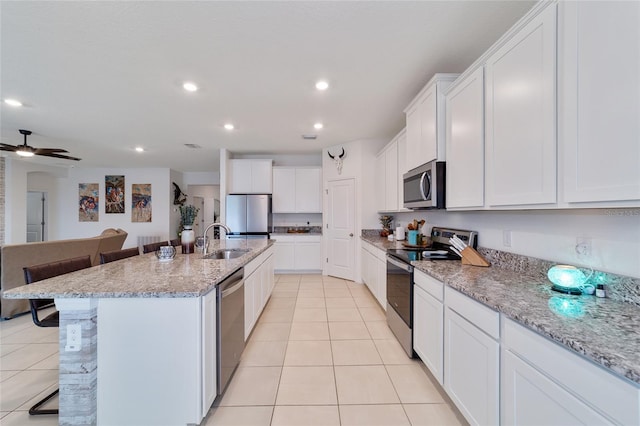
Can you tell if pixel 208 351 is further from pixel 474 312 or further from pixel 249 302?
pixel 474 312

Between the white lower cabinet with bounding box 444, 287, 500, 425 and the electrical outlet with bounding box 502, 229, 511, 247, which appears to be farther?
the electrical outlet with bounding box 502, 229, 511, 247

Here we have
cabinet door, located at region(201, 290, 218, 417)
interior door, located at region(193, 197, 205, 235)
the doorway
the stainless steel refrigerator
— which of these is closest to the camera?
cabinet door, located at region(201, 290, 218, 417)

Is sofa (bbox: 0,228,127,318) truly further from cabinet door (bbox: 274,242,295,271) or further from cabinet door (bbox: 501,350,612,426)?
cabinet door (bbox: 501,350,612,426)

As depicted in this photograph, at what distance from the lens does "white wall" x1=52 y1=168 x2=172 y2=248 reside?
7219 mm

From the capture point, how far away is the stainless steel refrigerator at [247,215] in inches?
204

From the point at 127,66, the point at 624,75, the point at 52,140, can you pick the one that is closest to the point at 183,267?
the point at 127,66

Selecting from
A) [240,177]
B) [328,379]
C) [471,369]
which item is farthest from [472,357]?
[240,177]

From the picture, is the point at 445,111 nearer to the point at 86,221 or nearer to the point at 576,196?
the point at 576,196

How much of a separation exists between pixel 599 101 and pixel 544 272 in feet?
3.36

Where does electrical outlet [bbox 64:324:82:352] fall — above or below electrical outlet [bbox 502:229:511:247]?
below

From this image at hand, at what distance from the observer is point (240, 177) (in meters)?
5.40

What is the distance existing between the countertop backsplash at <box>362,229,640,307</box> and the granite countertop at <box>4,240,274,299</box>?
205cm

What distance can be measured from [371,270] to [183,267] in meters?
2.64

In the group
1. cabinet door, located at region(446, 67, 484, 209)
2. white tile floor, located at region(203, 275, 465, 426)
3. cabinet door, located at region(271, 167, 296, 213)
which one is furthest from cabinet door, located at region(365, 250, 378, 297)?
cabinet door, located at region(271, 167, 296, 213)
